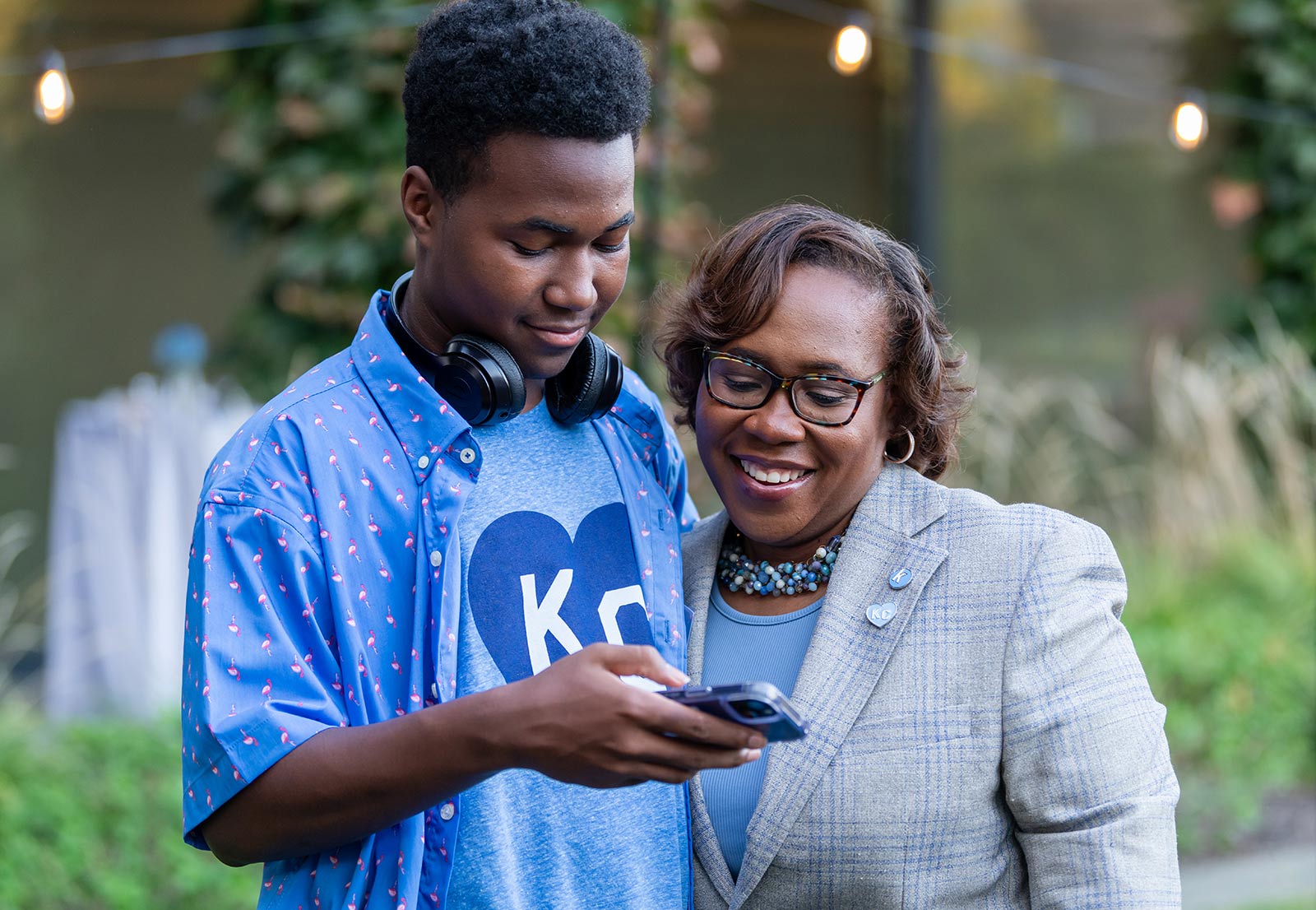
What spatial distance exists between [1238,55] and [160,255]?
6332 millimetres

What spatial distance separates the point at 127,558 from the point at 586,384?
3868 millimetres

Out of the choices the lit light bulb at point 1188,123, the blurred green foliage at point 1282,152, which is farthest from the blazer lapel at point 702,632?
the blurred green foliage at point 1282,152

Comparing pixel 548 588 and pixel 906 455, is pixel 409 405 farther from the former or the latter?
pixel 906 455

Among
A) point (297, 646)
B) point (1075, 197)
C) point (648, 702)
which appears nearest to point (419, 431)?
point (297, 646)

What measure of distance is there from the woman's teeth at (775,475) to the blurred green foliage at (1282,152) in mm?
6498

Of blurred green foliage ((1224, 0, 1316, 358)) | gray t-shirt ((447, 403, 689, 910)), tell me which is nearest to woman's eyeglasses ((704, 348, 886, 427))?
gray t-shirt ((447, 403, 689, 910))

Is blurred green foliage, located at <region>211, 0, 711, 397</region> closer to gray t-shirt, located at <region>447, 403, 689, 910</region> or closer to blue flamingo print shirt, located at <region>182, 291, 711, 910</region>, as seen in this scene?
gray t-shirt, located at <region>447, 403, 689, 910</region>

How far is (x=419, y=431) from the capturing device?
197 cm

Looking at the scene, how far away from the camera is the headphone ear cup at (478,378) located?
199 cm

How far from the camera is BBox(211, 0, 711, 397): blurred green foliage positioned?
5656mm

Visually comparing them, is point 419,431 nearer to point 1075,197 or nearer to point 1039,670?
point 1039,670

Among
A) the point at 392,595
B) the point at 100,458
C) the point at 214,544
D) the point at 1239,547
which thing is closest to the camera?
the point at 214,544

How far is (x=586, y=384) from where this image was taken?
219 cm

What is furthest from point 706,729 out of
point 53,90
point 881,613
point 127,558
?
point 127,558
